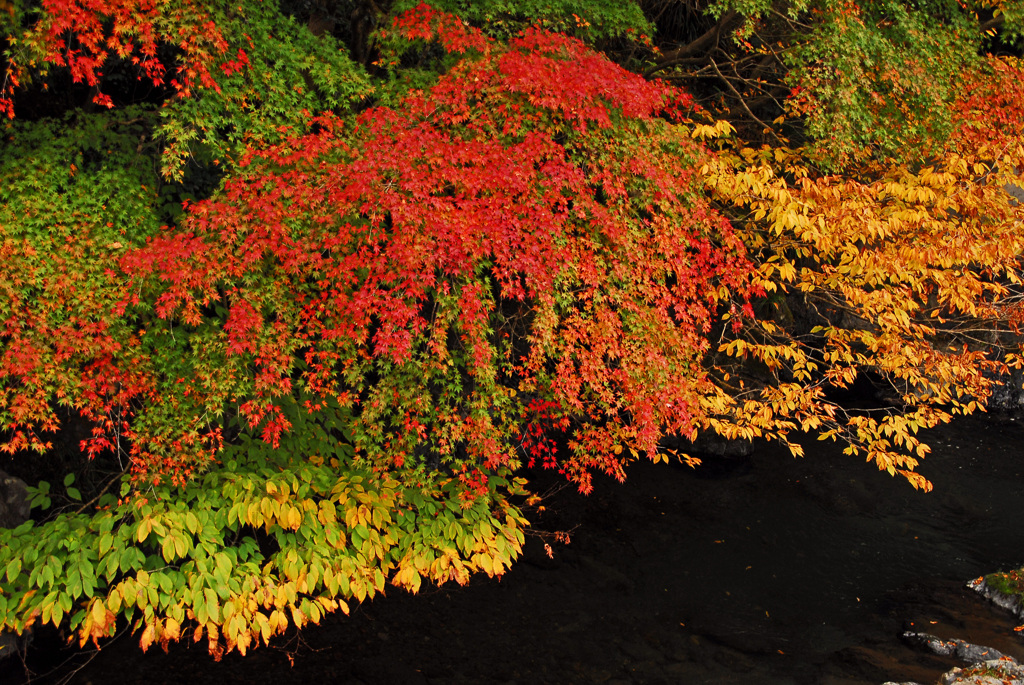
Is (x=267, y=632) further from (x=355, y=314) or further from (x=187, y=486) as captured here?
(x=355, y=314)

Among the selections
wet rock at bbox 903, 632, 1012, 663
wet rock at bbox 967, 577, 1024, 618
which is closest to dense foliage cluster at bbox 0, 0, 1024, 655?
wet rock at bbox 903, 632, 1012, 663

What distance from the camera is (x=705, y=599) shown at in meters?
9.23

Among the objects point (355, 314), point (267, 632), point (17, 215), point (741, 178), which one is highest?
point (741, 178)

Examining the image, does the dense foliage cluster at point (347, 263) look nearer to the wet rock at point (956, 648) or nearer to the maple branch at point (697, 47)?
the maple branch at point (697, 47)

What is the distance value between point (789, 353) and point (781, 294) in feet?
12.4

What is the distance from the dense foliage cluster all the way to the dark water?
982mm

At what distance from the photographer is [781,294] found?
12.5 m

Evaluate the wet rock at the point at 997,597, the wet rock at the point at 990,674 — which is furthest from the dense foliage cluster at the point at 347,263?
the wet rock at the point at 997,597

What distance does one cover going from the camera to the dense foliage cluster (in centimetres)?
629

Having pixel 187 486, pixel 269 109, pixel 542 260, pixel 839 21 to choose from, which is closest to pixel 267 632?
pixel 187 486

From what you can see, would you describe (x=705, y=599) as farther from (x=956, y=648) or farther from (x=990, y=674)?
(x=990, y=674)

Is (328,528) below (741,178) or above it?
below

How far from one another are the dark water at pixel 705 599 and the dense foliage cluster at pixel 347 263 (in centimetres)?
98

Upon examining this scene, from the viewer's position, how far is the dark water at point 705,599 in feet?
24.6
